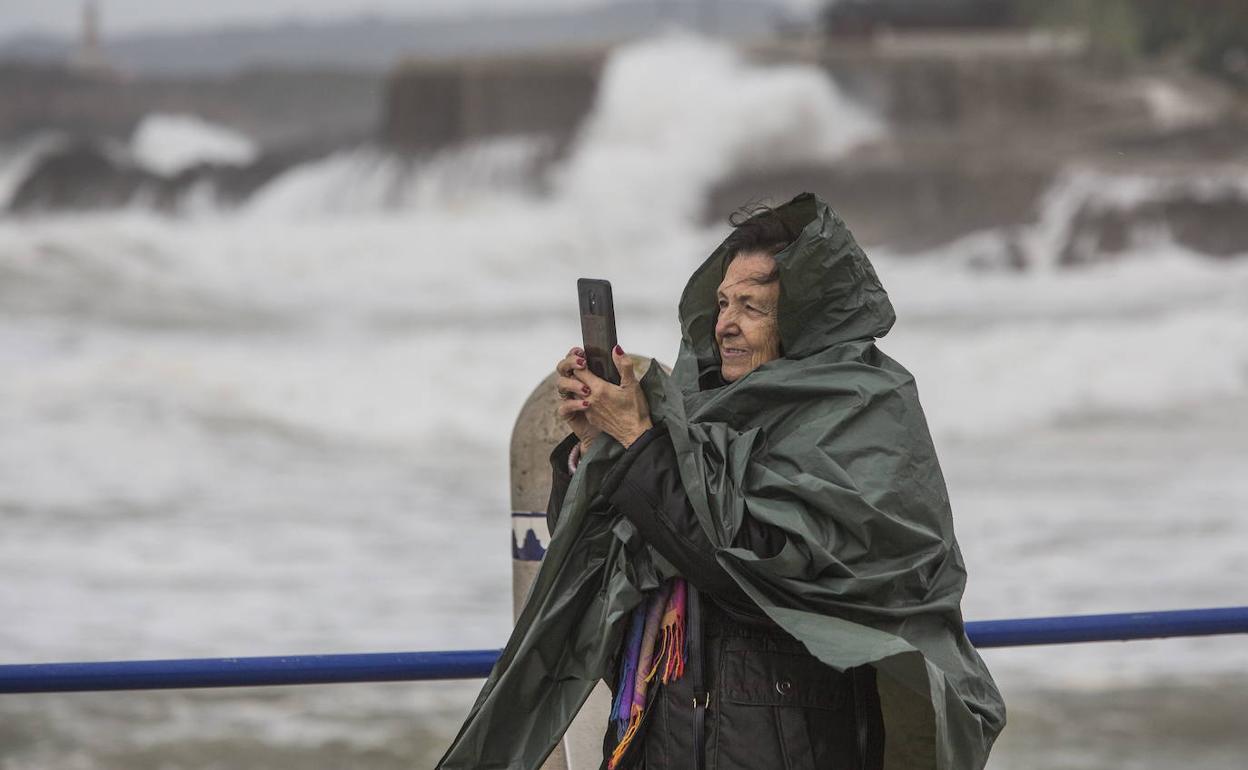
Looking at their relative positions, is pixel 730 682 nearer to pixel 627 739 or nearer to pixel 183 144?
pixel 627 739

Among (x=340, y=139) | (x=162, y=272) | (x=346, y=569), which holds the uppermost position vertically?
(x=340, y=139)

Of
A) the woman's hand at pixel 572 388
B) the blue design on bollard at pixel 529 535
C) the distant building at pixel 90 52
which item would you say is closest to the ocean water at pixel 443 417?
the distant building at pixel 90 52

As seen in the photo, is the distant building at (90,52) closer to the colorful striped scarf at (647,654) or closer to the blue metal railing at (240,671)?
the blue metal railing at (240,671)

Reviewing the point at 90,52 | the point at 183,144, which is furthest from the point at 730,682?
the point at 183,144

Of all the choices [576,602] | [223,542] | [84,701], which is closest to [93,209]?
[223,542]

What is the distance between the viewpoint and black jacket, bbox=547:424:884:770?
2.11 metres

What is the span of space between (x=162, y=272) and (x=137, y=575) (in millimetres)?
10397

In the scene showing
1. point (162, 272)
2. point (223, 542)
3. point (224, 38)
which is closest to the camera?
point (223, 542)

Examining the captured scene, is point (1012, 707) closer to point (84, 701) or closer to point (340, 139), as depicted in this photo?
point (84, 701)

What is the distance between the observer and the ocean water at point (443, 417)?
30.5 ft

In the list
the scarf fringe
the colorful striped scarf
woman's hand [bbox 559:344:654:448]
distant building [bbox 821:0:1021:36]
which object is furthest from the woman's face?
distant building [bbox 821:0:1021:36]

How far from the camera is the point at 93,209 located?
24.1 metres

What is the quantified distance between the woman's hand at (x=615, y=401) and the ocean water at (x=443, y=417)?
18.2 ft

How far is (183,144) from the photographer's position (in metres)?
25.1
